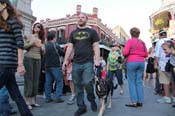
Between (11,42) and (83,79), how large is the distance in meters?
1.88

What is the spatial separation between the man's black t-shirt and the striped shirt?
5.50 feet

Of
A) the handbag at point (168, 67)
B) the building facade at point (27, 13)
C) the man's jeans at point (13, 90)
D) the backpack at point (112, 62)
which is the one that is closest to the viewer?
the man's jeans at point (13, 90)

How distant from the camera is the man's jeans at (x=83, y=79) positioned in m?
6.69

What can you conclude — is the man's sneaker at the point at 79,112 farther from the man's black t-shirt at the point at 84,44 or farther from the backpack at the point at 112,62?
the backpack at the point at 112,62

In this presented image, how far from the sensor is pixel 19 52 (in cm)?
524

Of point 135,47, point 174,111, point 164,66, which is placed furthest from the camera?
point 164,66

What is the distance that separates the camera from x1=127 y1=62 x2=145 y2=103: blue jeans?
815 centimetres

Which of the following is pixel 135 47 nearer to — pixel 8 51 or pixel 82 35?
pixel 82 35

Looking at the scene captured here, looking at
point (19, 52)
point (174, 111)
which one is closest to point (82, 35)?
point (19, 52)

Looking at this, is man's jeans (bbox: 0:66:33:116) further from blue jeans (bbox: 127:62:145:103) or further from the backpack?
the backpack

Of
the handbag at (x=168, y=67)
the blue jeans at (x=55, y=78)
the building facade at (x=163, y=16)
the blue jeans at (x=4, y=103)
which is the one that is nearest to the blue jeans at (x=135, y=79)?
the handbag at (x=168, y=67)

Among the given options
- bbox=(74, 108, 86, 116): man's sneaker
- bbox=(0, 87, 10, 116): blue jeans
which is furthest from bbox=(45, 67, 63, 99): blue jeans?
A: bbox=(0, 87, 10, 116): blue jeans

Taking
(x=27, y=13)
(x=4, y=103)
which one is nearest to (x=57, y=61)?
(x=4, y=103)

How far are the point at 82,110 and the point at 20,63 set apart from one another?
196cm
